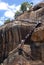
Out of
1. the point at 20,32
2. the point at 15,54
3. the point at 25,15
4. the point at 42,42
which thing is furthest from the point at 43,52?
the point at 25,15

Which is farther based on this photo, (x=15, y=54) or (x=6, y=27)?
(x=6, y=27)

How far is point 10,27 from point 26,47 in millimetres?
6367

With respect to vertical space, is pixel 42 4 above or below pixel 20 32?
above

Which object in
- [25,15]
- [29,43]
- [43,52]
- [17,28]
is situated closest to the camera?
[43,52]

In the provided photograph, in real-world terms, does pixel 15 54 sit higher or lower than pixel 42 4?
lower

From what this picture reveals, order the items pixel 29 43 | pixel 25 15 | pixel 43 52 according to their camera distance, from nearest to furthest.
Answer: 1. pixel 43 52
2. pixel 29 43
3. pixel 25 15

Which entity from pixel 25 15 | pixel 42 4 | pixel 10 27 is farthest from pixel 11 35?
pixel 42 4

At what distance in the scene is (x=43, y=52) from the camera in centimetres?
1172

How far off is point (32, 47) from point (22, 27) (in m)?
6.22

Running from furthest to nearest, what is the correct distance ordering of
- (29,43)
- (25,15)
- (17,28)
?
(25,15) < (17,28) < (29,43)

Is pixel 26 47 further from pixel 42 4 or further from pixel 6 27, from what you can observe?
pixel 42 4

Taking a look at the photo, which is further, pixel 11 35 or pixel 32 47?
pixel 11 35

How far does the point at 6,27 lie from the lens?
1873 cm

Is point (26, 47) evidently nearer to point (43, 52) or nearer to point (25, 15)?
point (43, 52)
